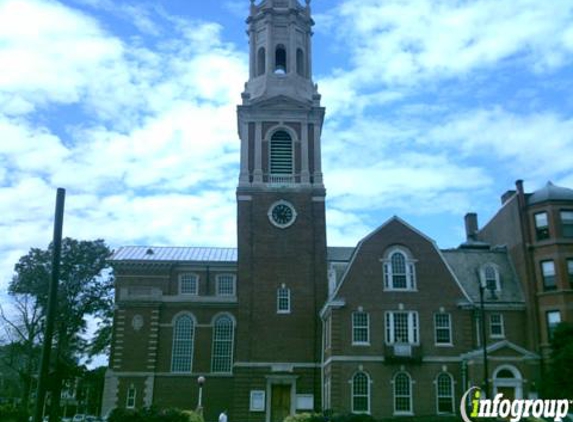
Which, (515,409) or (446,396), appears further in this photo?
(446,396)

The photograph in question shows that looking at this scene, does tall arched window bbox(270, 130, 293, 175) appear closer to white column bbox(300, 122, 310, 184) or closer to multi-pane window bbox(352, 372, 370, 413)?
white column bbox(300, 122, 310, 184)

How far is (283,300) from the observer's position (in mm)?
48500

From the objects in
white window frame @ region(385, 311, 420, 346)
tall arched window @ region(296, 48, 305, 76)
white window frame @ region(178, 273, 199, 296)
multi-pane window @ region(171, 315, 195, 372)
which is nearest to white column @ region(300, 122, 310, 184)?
tall arched window @ region(296, 48, 305, 76)

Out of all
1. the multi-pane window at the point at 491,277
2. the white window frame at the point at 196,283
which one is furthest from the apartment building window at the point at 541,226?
the white window frame at the point at 196,283

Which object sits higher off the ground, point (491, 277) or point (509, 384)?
point (491, 277)

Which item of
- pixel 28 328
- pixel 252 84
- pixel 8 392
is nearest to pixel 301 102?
pixel 252 84

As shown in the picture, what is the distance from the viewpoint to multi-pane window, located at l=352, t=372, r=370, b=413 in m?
40.9

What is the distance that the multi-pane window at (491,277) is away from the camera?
45.5 metres

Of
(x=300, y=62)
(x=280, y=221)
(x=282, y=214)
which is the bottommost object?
(x=280, y=221)

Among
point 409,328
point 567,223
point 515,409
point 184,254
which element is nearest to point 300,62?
point 184,254

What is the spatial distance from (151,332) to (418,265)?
22628mm

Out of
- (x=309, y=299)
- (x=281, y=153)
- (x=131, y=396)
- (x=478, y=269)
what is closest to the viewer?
(x=478, y=269)

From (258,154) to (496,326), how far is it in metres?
21.8

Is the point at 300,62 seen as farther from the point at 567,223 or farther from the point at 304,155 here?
the point at 567,223
